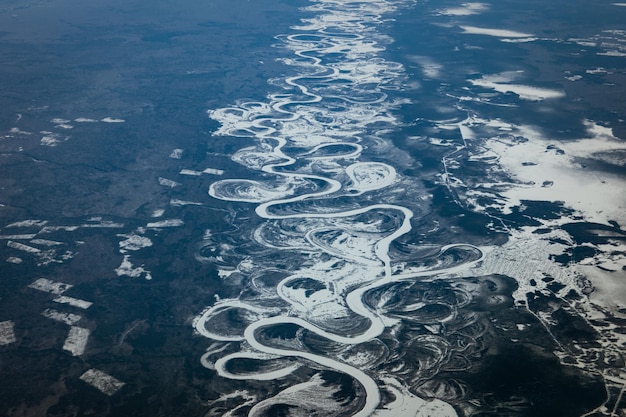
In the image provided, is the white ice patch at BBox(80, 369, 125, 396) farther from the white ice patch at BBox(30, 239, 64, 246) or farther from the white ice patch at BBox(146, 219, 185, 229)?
the white ice patch at BBox(146, 219, 185, 229)

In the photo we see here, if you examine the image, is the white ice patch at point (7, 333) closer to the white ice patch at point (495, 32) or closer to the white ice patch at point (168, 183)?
the white ice patch at point (168, 183)

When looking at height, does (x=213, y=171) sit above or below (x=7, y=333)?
above

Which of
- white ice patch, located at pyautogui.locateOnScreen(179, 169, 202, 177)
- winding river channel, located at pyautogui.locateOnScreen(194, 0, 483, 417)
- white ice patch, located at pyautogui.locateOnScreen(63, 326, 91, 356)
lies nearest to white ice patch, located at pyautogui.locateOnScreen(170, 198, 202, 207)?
winding river channel, located at pyautogui.locateOnScreen(194, 0, 483, 417)

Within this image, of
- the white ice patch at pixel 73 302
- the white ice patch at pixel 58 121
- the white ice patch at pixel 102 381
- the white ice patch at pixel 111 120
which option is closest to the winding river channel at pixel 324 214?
the white ice patch at pixel 102 381

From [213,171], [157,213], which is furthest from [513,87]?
[157,213]

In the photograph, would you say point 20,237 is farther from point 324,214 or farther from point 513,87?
point 513,87

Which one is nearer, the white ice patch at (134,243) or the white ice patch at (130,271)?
the white ice patch at (130,271)

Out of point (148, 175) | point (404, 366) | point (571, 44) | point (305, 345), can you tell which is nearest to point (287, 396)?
point (305, 345)
